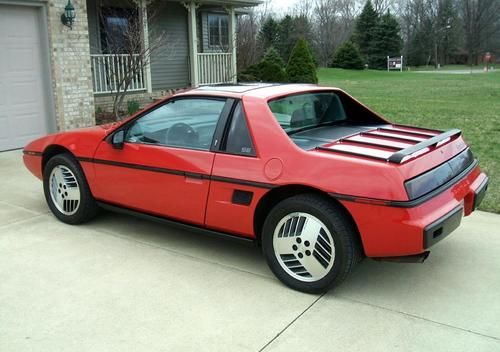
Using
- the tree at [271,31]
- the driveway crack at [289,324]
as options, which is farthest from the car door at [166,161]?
the tree at [271,31]

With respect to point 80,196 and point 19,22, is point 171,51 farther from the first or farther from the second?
point 80,196

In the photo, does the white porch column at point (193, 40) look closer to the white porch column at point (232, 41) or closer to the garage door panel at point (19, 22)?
the white porch column at point (232, 41)

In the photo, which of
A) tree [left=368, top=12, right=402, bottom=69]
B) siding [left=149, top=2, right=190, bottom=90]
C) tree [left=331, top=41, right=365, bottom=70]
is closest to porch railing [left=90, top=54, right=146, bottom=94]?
siding [left=149, top=2, right=190, bottom=90]

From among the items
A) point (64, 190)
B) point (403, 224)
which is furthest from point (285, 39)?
point (403, 224)

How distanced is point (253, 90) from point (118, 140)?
4.40 ft

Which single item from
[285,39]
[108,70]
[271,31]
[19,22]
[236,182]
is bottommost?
[236,182]

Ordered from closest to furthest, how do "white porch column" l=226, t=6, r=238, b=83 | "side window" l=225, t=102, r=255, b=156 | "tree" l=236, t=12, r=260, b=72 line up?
"side window" l=225, t=102, r=255, b=156, "white porch column" l=226, t=6, r=238, b=83, "tree" l=236, t=12, r=260, b=72

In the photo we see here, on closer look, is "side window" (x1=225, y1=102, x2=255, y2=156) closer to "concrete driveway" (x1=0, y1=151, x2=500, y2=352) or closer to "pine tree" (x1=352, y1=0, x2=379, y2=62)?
"concrete driveway" (x1=0, y1=151, x2=500, y2=352)

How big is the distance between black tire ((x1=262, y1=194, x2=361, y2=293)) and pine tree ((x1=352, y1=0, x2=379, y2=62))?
5481 centimetres

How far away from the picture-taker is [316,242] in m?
3.70

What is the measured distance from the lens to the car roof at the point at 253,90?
13.9ft

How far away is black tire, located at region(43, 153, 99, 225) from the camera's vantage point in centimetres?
514

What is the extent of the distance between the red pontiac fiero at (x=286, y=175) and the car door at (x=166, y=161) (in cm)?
1

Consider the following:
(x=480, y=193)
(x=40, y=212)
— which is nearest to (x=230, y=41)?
(x=40, y=212)
